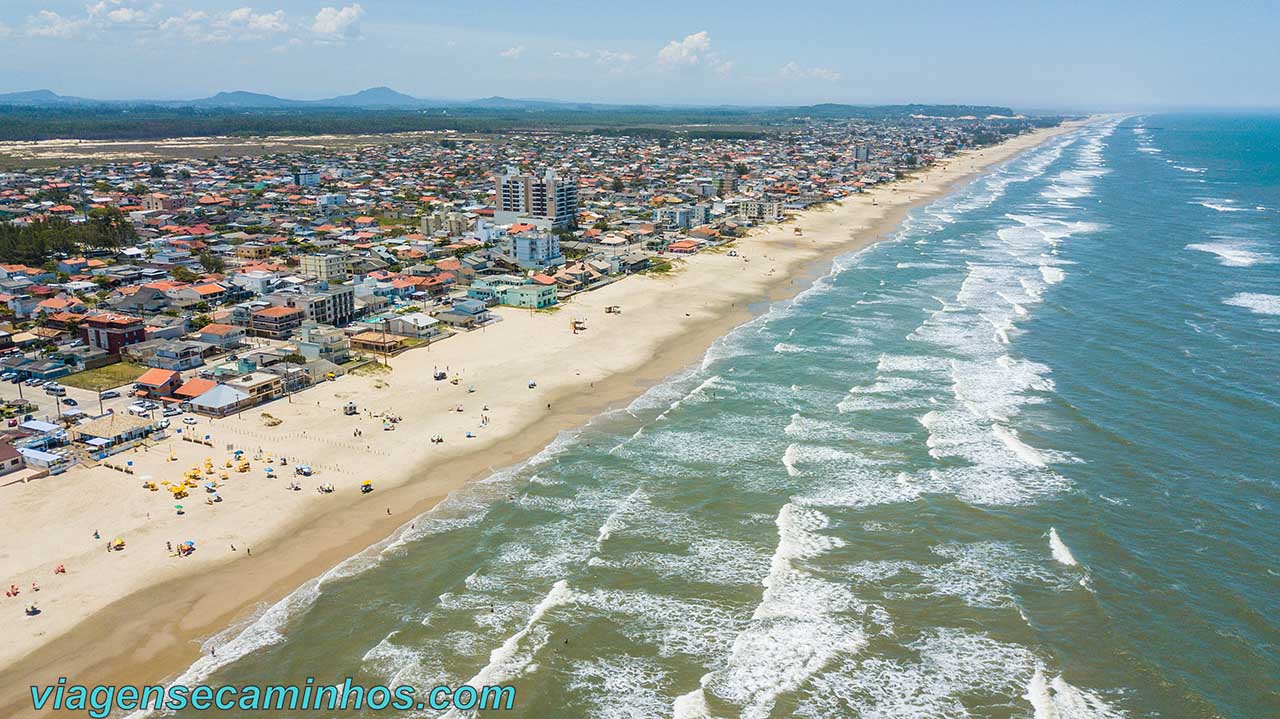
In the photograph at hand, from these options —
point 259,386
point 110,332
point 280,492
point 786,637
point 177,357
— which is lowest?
point 786,637

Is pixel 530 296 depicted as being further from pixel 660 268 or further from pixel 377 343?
pixel 660 268

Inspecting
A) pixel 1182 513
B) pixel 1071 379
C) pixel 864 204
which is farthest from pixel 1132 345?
pixel 864 204

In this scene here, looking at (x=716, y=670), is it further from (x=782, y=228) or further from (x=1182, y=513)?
(x=782, y=228)

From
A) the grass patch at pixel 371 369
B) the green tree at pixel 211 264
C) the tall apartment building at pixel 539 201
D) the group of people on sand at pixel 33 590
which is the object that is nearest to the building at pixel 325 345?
the grass patch at pixel 371 369

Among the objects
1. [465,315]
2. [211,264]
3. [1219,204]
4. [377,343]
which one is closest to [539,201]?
[211,264]

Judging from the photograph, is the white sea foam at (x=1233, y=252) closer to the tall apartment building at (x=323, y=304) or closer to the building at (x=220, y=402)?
the tall apartment building at (x=323, y=304)

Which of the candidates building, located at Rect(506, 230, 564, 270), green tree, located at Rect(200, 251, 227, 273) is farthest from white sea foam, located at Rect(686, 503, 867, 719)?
green tree, located at Rect(200, 251, 227, 273)

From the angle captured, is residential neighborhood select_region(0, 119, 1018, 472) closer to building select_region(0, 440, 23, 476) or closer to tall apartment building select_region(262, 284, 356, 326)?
tall apartment building select_region(262, 284, 356, 326)
